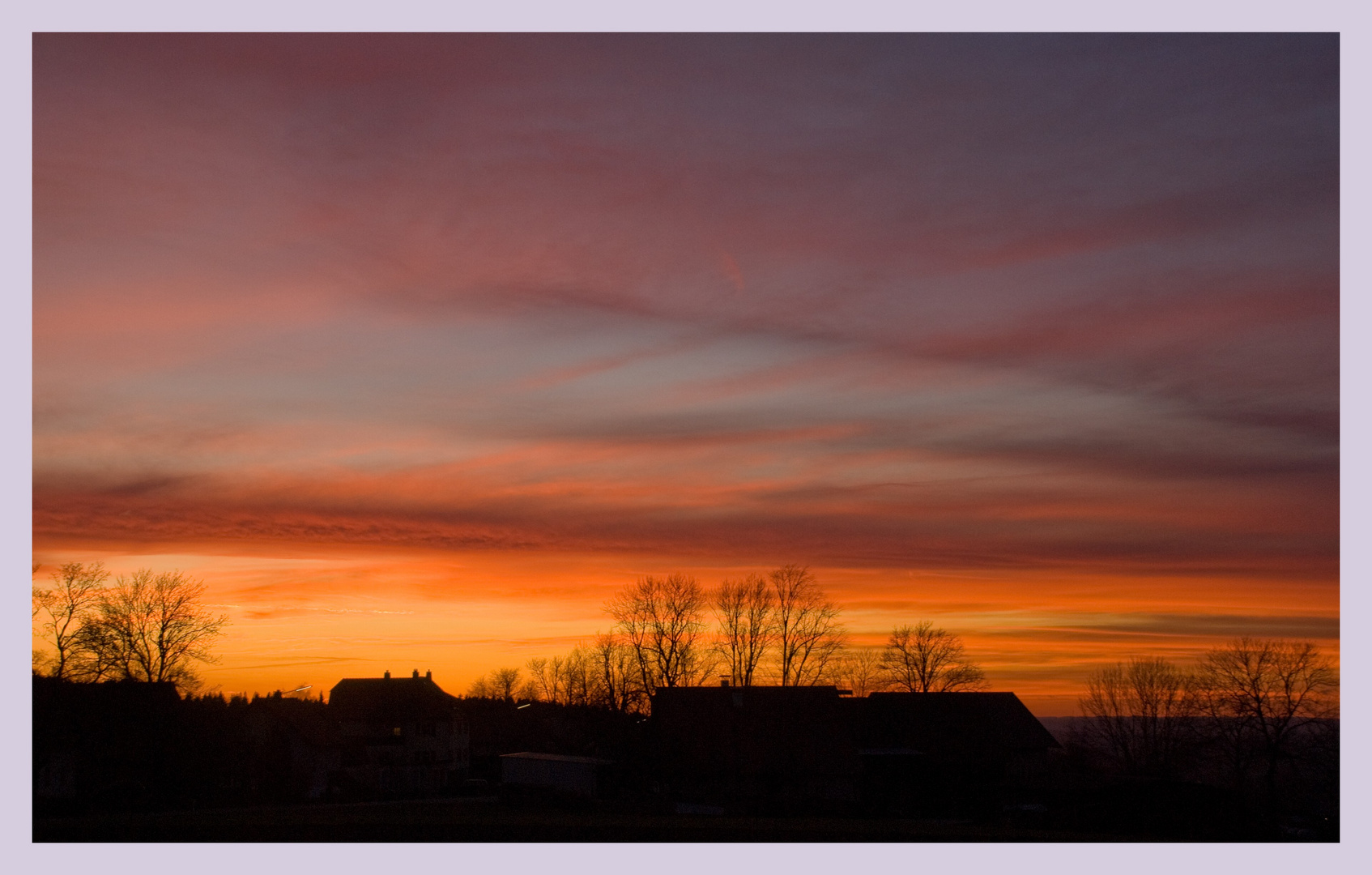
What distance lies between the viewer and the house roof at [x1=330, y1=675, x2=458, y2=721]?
9631cm

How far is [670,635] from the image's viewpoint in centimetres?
7306

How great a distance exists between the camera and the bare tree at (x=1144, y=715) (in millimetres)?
61750

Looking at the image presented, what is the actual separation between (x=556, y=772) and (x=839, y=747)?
46.2 feet

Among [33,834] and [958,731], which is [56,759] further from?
[958,731]

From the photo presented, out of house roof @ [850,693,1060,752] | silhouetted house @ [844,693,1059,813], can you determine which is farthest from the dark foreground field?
house roof @ [850,693,1060,752]

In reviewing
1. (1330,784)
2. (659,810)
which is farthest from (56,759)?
(1330,784)

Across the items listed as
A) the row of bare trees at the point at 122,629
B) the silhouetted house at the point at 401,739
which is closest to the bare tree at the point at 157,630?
the row of bare trees at the point at 122,629

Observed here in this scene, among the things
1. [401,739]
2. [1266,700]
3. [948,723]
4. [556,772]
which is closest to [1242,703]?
[1266,700]

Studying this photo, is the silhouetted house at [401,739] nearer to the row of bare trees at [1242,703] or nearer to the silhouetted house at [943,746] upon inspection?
the silhouetted house at [943,746]

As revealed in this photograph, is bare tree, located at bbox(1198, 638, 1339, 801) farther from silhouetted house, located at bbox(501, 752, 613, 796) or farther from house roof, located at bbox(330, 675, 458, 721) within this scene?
house roof, located at bbox(330, 675, 458, 721)

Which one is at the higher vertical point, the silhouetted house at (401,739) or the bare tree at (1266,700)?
the bare tree at (1266,700)

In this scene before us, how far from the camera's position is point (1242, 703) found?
5800 centimetres

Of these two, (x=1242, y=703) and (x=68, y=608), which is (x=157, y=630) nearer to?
(x=68, y=608)

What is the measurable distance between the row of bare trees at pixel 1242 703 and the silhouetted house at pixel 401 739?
49.6 metres
